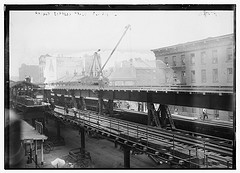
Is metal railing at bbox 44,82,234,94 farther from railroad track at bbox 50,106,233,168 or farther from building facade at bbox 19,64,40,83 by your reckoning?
railroad track at bbox 50,106,233,168

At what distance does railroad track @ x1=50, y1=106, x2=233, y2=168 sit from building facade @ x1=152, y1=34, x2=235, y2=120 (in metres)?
0.62

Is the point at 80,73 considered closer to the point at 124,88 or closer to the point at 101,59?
the point at 101,59

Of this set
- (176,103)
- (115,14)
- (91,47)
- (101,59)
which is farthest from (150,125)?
(115,14)

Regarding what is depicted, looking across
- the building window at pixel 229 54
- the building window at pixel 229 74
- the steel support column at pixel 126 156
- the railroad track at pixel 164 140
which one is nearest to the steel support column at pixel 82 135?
the railroad track at pixel 164 140

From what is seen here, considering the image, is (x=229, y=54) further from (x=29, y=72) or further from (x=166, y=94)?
(x=29, y=72)

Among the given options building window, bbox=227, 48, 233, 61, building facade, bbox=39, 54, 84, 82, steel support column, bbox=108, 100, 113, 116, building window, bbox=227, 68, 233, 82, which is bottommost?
steel support column, bbox=108, 100, 113, 116

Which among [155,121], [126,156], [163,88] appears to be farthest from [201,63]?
[126,156]

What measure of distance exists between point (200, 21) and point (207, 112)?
2.07m

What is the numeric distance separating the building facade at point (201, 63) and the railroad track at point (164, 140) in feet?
2.05

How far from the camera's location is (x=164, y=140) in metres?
5.36

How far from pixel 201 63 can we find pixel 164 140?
193 centimetres

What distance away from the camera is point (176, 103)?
5.59 metres

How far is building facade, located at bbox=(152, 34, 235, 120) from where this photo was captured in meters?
5.27

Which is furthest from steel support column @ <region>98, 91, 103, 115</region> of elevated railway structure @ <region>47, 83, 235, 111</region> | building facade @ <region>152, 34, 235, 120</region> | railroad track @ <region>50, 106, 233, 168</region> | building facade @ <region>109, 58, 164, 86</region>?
building facade @ <region>152, 34, 235, 120</region>
